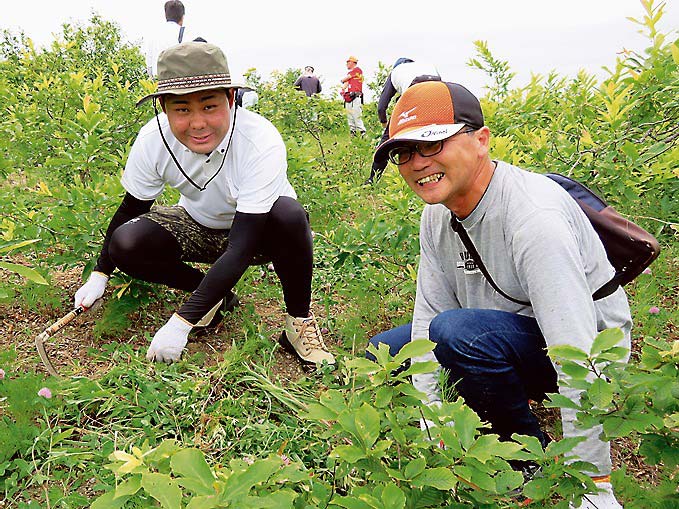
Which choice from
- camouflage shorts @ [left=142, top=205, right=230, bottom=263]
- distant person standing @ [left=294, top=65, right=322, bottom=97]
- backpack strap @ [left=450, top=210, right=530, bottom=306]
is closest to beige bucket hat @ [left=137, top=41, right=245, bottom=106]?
camouflage shorts @ [left=142, top=205, right=230, bottom=263]

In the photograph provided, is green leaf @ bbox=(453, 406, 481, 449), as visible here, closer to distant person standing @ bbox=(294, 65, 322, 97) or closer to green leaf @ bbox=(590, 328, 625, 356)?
green leaf @ bbox=(590, 328, 625, 356)

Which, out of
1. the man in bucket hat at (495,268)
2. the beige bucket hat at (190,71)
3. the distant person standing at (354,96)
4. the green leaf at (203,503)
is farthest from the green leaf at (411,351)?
the distant person standing at (354,96)

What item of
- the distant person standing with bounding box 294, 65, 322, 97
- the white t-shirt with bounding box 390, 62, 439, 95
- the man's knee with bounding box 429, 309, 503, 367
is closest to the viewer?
the man's knee with bounding box 429, 309, 503, 367

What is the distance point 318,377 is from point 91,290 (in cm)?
99

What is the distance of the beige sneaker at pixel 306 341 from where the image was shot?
8.41 ft

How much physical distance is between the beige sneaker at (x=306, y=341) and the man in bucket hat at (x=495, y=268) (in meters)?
0.67

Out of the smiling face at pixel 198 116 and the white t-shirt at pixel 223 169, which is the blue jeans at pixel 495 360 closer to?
the white t-shirt at pixel 223 169

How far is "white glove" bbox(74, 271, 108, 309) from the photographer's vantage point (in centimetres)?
246

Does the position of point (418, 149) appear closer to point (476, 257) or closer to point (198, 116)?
point (476, 257)

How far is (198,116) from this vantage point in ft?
7.30

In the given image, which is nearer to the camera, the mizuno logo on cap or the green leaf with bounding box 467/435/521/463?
the green leaf with bounding box 467/435/521/463

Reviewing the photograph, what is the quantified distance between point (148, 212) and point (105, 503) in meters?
1.85

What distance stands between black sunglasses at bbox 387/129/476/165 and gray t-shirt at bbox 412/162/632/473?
0.69 feet

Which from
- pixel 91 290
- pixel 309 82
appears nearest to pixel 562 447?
pixel 91 290
